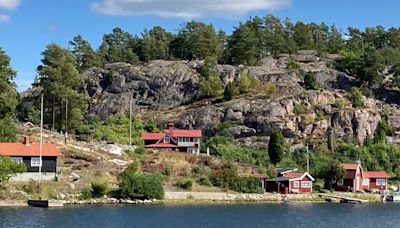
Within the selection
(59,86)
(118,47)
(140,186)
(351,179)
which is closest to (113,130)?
(59,86)

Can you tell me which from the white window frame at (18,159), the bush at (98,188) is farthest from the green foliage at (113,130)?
the bush at (98,188)

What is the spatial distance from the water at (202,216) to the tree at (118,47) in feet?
223

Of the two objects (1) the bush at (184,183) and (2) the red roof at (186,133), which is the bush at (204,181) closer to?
(1) the bush at (184,183)

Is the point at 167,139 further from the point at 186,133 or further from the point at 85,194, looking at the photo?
the point at 85,194

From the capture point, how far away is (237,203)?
74.6 meters

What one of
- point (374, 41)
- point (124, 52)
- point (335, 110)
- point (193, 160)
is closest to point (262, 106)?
point (335, 110)

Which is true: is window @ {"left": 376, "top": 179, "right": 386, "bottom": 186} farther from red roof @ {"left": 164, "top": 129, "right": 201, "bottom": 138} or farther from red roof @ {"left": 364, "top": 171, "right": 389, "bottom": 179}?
red roof @ {"left": 164, "top": 129, "right": 201, "bottom": 138}

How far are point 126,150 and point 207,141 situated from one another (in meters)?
16.1

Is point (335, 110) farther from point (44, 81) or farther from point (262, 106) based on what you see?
point (44, 81)

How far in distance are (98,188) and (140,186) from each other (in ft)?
14.0

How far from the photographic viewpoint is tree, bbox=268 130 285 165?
90688mm

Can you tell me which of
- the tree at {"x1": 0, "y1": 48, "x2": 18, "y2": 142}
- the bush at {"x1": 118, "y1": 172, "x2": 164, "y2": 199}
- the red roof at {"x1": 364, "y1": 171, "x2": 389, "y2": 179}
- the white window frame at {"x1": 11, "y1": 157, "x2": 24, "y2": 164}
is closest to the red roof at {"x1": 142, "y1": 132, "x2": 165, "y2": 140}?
the tree at {"x1": 0, "y1": 48, "x2": 18, "y2": 142}

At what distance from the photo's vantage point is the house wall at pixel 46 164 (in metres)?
70.8

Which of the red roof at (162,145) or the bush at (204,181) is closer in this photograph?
the bush at (204,181)
